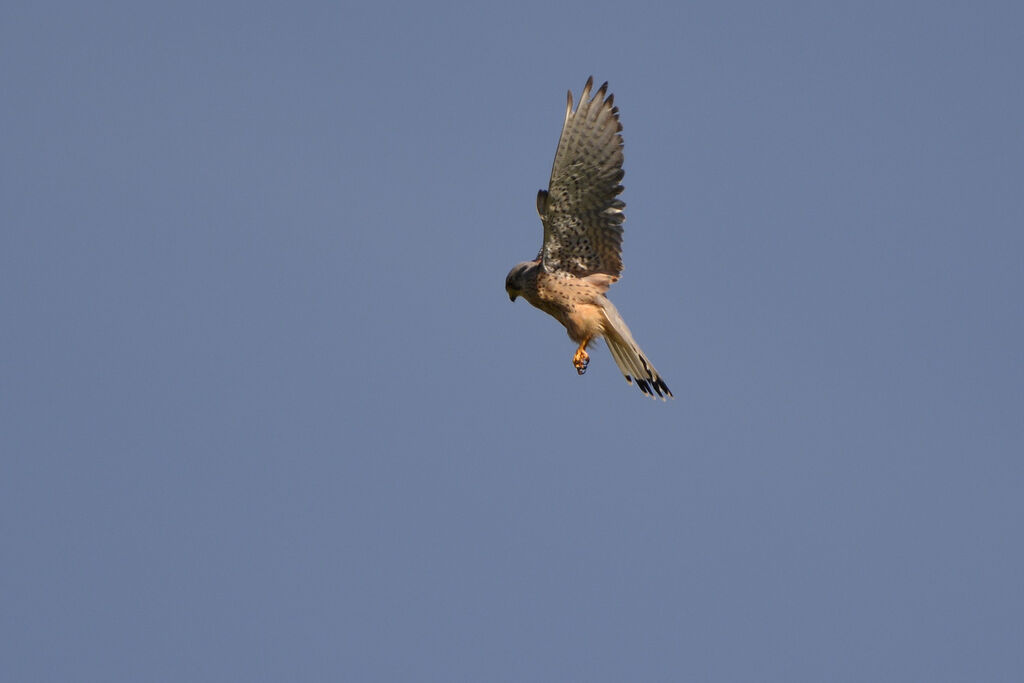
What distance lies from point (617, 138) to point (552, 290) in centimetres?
129

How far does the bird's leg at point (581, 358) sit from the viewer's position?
9.45 m

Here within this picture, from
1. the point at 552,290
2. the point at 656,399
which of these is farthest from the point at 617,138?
the point at 656,399

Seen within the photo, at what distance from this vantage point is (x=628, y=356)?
31.6 ft

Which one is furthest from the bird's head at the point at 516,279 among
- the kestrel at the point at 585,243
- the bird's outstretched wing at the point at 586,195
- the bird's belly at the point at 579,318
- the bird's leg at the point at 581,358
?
the bird's leg at the point at 581,358

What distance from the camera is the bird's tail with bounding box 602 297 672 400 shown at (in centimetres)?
928

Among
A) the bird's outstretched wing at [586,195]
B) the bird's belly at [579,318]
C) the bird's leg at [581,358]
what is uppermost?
the bird's outstretched wing at [586,195]

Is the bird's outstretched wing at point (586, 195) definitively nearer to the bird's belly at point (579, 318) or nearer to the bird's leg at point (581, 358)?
the bird's belly at point (579, 318)

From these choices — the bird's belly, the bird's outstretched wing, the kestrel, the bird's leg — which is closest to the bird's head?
the kestrel

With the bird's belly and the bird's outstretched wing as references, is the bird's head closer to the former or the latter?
the bird's belly

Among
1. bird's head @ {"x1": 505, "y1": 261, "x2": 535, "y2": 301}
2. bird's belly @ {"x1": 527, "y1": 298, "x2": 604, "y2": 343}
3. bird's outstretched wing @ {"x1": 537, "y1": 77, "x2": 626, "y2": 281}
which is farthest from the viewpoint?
bird's head @ {"x1": 505, "y1": 261, "x2": 535, "y2": 301}

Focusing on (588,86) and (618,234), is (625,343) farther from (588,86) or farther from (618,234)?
(588,86)

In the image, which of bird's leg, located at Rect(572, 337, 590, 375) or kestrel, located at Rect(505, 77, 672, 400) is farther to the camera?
bird's leg, located at Rect(572, 337, 590, 375)

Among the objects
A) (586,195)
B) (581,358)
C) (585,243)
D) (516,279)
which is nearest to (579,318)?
(581,358)

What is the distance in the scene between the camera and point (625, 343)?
941 centimetres
